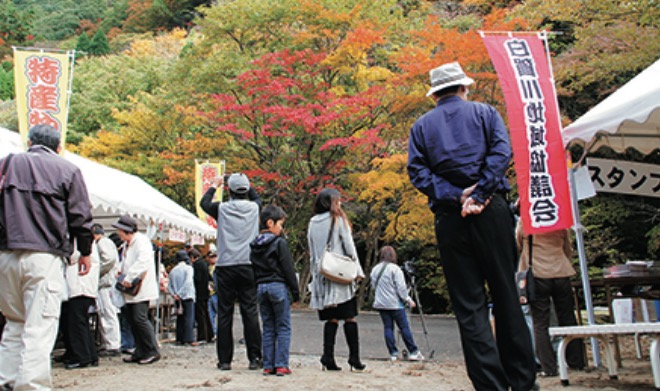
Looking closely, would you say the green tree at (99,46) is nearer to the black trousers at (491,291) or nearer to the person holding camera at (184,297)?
the person holding camera at (184,297)

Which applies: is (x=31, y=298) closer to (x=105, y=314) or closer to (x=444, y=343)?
(x=105, y=314)

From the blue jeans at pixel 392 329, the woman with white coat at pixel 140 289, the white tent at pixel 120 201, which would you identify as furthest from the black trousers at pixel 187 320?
the blue jeans at pixel 392 329

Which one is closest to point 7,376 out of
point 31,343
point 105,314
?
point 31,343

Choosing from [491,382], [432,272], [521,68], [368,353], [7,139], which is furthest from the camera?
[432,272]

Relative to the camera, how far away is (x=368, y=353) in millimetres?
8664

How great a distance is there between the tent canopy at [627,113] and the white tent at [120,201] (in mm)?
5317

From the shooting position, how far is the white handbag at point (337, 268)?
557cm

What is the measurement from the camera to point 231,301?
596 cm

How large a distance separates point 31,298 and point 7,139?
4.36 meters

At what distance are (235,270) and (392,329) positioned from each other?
107 inches

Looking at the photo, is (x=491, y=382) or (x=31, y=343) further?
(x=31, y=343)

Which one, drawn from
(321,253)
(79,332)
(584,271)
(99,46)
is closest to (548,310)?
(584,271)

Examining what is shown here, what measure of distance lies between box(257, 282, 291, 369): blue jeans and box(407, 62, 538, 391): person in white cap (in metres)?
2.67

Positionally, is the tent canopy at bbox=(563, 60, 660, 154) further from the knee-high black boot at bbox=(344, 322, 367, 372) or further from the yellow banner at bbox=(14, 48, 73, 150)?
the yellow banner at bbox=(14, 48, 73, 150)
